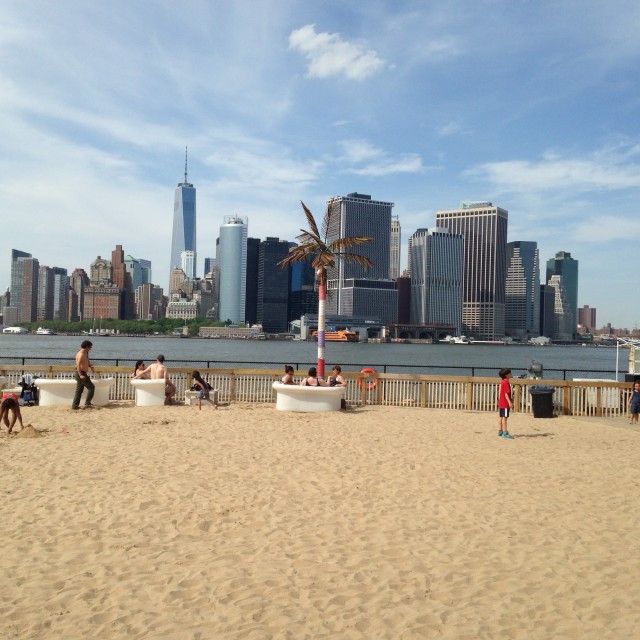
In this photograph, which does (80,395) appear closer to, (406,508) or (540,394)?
(406,508)

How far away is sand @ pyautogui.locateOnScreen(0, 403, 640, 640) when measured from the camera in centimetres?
471

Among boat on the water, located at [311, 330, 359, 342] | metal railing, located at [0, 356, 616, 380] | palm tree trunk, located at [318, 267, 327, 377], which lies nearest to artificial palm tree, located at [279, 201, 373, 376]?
palm tree trunk, located at [318, 267, 327, 377]

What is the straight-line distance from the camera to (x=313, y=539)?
631 cm

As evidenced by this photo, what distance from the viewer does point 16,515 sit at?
22.0 feet

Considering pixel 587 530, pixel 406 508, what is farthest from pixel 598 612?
pixel 406 508

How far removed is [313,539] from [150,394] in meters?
11.0

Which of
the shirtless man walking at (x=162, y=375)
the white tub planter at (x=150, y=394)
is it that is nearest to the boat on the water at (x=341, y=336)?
the shirtless man walking at (x=162, y=375)

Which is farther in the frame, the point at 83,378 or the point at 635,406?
the point at 635,406

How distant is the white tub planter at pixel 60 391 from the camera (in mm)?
15781

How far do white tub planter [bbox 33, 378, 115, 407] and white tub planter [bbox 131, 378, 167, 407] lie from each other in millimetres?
848

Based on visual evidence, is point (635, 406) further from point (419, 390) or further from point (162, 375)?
point (162, 375)

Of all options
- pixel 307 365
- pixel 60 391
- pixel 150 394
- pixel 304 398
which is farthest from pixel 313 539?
pixel 307 365

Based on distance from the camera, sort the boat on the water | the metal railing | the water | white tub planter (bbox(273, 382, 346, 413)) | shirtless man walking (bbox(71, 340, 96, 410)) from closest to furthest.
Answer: shirtless man walking (bbox(71, 340, 96, 410)), white tub planter (bbox(273, 382, 346, 413)), the metal railing, the water, the boat on the water

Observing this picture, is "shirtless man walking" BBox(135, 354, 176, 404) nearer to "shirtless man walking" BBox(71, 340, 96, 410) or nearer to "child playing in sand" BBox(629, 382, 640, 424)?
"shirtless man walking" BBox(71, 340, 96, 410)
